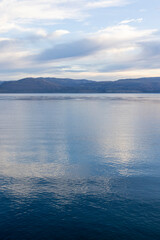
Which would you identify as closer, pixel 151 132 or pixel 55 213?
pixel 55 213

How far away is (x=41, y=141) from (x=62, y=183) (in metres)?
9.42

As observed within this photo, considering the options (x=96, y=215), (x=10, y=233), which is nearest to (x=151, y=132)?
(x=96, y=215)

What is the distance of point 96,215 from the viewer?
10.2 metres

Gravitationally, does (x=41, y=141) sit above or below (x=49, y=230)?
above

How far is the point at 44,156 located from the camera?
1742 centimetres

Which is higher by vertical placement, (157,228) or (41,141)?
(41,141)

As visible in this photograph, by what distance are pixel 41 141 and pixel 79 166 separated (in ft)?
Result: 23.6

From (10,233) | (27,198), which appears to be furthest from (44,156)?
(10,233)

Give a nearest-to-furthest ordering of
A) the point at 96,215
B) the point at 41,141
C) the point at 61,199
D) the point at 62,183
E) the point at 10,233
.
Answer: the point at 10,233 < the point at 96,215 < the point at 61,199 < the point at 62,183 < the point at 41,141

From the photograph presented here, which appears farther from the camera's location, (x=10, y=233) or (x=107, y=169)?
(x=107, y=169)

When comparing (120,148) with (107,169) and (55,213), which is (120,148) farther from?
(55,213)

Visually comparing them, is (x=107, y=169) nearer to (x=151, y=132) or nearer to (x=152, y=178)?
(x=152, y=178)

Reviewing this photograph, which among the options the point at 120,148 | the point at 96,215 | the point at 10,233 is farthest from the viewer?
the point at 120,148

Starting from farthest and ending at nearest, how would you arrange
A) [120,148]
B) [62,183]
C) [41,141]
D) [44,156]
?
[41,141], [120,148], [44,156], [62,183]
